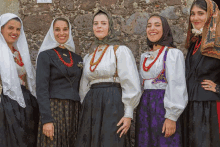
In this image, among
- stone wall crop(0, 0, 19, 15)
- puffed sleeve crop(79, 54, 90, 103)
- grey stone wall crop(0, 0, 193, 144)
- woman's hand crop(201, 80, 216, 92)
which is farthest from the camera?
stone wall crop(0, 0, 19, 15)

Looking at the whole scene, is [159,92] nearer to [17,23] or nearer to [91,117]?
[91,117]

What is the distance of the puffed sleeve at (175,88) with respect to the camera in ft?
9.01

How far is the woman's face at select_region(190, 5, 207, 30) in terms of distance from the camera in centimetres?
308

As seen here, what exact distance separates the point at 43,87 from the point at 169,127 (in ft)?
4.59

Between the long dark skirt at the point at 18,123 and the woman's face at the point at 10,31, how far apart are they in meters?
0.63

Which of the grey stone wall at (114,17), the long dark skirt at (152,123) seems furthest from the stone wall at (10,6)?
the long dark skirt at (152,123)

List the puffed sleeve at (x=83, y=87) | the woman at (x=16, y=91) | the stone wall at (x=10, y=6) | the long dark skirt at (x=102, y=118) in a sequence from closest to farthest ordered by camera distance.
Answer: the long dark skirt at (x=102, y=118), the woman at (x=16, y=91), the puffed sleeve at (x=83, y=87), the stone wall at (x=10, y=6)

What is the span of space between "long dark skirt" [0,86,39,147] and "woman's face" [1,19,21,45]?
0.63 metres

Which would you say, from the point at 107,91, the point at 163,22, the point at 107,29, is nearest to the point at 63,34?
the point at 107,29

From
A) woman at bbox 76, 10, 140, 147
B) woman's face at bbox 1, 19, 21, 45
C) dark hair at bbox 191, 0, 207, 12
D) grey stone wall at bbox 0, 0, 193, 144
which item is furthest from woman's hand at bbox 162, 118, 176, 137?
woman's face at bbox 1, 19, 21, 45

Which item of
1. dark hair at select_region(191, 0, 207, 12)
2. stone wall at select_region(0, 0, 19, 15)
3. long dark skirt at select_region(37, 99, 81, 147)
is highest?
stone wall at select_region(0, 0, 19, 15)

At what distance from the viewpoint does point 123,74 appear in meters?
2.88

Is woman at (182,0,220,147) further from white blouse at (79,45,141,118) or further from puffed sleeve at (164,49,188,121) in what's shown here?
white blouse at (79,45,141,118)

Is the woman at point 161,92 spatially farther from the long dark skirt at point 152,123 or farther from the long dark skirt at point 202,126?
the long dark skirt at point 202,126
